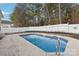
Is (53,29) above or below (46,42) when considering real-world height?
above

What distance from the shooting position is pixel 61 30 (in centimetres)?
468

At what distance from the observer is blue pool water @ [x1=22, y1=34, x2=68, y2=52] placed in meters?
4.64

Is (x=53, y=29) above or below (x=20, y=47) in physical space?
above

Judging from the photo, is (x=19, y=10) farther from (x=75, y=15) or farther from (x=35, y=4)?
(x=75, y=15)

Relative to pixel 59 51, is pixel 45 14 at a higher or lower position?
higher

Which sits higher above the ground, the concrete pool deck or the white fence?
the white fence

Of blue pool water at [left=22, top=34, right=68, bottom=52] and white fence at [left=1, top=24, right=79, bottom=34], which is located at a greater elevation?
white fence at [left=1, top=24, right=79, bottom=34]

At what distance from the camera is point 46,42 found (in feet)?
15.2

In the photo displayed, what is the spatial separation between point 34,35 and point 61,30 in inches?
12.1

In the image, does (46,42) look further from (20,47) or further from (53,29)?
(20,47)

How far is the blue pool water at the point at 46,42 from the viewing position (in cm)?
464

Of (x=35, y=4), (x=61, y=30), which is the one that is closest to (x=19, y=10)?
(x=35, y=4)

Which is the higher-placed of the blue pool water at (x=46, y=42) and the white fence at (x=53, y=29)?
the white fence at (x=53, y=29)

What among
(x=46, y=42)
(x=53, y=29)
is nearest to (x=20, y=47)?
(x=46, y=42)
